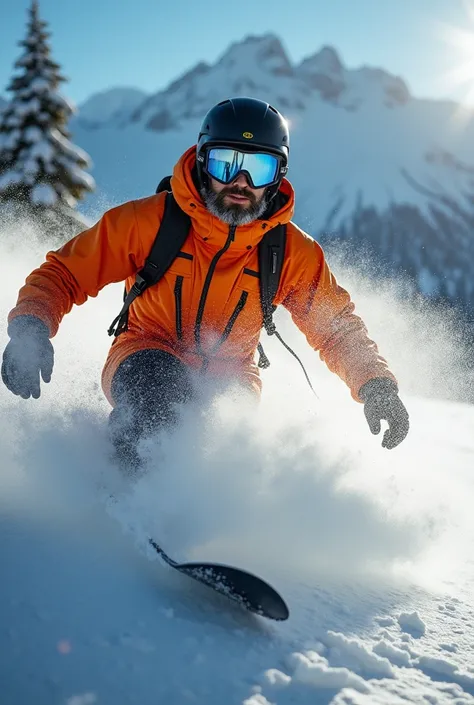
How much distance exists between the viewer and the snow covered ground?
5.36 feet

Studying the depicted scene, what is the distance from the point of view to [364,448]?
13.9 ft

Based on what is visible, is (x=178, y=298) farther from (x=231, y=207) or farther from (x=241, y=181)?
(x=241, y=181)

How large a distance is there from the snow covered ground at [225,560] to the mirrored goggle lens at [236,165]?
55.2 inches

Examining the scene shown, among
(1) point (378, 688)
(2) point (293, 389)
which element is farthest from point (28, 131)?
(1) point (378, 688)

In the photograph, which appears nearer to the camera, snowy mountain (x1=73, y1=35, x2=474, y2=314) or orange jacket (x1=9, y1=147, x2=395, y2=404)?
orange jacket (x1=9, y1=147, x2=395, y2=404)

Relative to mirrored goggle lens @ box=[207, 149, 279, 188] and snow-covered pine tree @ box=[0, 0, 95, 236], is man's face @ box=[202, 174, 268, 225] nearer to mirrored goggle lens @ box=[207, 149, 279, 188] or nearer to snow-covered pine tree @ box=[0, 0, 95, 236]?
mirrored goggle lens @ box=[207, 149, 279, 188]

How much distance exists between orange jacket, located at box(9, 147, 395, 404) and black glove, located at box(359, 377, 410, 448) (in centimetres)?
8

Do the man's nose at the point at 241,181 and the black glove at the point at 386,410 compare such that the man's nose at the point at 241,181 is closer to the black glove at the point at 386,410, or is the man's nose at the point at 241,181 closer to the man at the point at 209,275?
the man at the point at 209,275

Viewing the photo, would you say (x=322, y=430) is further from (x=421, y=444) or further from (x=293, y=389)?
(x=421, y=444)

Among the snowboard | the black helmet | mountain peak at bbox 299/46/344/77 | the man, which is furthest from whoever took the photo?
mountain peak at bbox 299/46/344/77

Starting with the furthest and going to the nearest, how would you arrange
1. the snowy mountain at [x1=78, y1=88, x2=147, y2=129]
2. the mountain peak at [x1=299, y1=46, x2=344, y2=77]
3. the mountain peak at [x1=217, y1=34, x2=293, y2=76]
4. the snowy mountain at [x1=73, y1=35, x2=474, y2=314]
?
the snowy mountain at [x1=78, y1=88, x2=147, y2=129] < the mountain peak at [x1=217, y1=34, x2=293, y2=76] < the mountain peak at [x1=299, y1=46, x2=344, y2=77] < the snowy mountain at [x1=73, y1=35, x2=474, y2=314]

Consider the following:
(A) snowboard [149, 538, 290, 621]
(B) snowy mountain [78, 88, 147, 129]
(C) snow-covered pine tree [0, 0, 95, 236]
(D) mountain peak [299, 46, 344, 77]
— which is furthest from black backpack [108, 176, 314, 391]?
(D) mountain peak [299, 46, 344, 77]

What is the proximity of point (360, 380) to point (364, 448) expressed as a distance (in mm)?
984

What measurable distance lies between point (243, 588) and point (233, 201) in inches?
88.3
